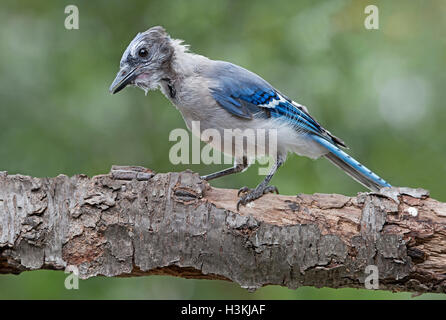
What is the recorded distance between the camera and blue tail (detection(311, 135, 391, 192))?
16.2 feet

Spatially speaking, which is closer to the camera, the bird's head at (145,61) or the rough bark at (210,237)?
the rough bark at (210,237)

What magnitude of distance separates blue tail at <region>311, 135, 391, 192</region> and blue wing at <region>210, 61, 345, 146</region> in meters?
0.07

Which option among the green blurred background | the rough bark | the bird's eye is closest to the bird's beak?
the bird's eye

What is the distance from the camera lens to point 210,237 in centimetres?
386

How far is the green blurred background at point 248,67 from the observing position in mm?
5914

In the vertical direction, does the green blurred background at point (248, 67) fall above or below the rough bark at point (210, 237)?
above

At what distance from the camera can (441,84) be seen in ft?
19.7

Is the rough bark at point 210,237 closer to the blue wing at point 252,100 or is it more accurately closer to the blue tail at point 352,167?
the blue tail at point 352,167

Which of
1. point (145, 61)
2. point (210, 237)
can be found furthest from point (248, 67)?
point (210, 237)

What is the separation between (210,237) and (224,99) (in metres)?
1.41

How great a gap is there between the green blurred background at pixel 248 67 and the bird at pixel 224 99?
2.34ft

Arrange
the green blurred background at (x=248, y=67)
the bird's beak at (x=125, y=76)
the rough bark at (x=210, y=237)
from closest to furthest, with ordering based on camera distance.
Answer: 1. the rough bark at (x=210, y=237)
2. the bird's beak at (x=125, y=76)
3. the green blurred background at (x=248, y=67)

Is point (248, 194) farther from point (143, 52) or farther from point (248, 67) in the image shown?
point (248, 67)

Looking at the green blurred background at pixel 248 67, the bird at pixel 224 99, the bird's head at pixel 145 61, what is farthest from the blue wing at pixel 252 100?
the green blurred background at pixel 248 67
